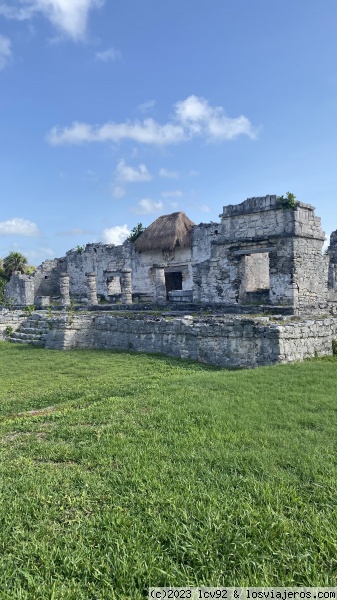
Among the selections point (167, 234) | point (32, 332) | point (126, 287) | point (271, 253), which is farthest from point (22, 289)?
point (271, 253)

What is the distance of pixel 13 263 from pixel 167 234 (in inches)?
505

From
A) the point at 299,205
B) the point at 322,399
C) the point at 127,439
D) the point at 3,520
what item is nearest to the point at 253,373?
the point at 322,399

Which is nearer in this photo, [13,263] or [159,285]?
[159,285]

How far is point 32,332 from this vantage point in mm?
12914

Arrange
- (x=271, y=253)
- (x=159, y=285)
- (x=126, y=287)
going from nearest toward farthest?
(x=271, y=253) → (x=159, y=285) → (x=126, y=287)

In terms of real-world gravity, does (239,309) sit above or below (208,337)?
above

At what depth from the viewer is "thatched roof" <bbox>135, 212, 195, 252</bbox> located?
21719 mm

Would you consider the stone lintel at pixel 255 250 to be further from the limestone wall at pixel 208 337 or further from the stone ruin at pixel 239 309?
the limestone wall at pixel 208 337

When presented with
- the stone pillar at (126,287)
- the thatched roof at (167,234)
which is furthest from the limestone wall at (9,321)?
the thatched roof at (167,234)

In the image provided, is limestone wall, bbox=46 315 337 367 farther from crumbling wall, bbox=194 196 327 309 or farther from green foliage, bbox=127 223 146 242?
green foliage, bbox=127 223 146 242

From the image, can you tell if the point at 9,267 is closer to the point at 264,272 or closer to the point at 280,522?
the point at 264,272

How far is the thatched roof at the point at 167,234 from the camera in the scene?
71.3 ft

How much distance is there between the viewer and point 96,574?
2117 millimetres

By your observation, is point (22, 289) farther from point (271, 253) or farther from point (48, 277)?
point (271, 253)
